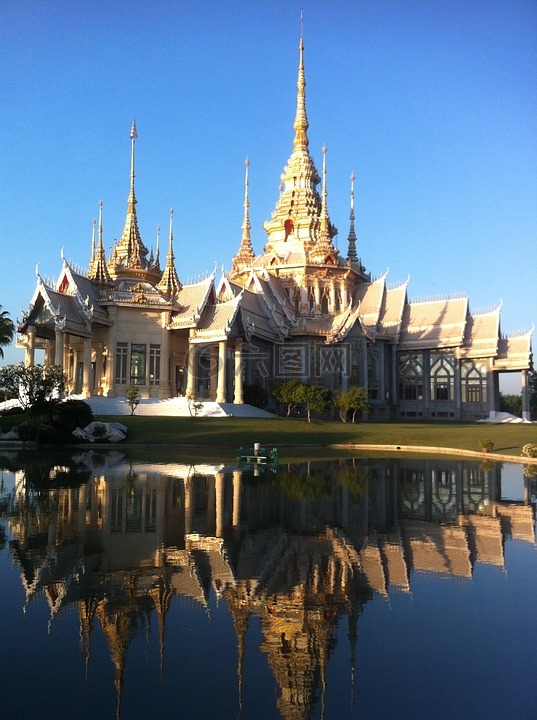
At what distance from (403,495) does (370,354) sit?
43074mm

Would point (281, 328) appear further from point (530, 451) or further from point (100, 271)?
point (530, 451)

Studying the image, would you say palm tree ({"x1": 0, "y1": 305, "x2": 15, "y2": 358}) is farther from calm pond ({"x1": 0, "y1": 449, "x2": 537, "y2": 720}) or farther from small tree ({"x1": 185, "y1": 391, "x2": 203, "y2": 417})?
calm pond ({"x1": 0, "y1": 449, "x2": 537, "y2": 720})

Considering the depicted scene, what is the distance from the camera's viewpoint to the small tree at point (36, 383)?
1277 inches

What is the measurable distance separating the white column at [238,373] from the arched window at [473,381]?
23642 mm

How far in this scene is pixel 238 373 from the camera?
46438 mm

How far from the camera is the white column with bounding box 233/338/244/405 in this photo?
4591 cm

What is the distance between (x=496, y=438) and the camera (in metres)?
35.7

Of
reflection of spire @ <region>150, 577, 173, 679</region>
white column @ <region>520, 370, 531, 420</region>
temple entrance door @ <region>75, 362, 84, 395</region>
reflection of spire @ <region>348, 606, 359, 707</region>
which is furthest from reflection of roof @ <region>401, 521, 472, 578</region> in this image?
white column @ <region>520, 370, 531, 420</region>

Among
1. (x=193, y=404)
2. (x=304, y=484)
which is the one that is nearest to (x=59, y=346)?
(x=193, y=404)

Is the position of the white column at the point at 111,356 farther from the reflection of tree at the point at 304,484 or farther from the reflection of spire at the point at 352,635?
the reflection of spire at the point at 352,635

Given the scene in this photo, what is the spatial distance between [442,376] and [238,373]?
23220 mm

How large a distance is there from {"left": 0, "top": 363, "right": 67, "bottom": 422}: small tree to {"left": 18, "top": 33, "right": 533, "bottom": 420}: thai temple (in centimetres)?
571

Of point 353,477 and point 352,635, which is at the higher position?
point 353,477

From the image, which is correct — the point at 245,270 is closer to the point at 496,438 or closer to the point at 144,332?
the point at 144,332
